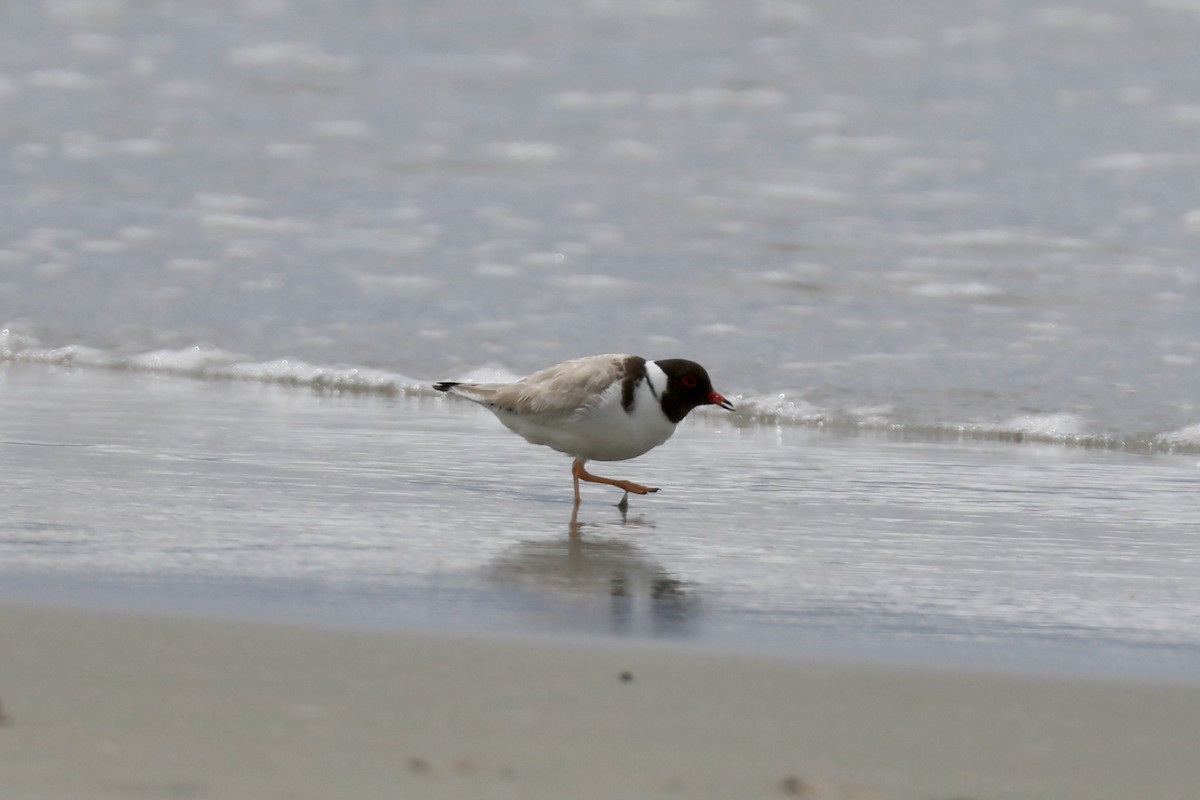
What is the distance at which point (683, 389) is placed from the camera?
673cm

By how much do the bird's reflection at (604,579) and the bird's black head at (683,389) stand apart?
79 centimetres

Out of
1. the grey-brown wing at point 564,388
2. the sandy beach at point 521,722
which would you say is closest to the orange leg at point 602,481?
the grey-brown wing at point 564,388

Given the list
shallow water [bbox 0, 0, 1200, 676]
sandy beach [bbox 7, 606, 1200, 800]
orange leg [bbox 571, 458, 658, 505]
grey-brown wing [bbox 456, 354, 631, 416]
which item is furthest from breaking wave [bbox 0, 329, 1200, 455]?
sandy beach [bbox 7, 606, 1200, 800]

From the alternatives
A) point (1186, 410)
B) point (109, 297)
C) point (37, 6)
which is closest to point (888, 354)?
point (1186, 410)

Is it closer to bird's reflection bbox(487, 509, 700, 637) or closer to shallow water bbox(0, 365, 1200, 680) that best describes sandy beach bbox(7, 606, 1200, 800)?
shallow water bbox(0, 365, 1200, 680)

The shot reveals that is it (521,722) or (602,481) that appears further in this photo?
(602,481)

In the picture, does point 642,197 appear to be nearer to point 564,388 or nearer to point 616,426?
point 564,388

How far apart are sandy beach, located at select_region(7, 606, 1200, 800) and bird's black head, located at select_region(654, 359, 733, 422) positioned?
2.61 metres

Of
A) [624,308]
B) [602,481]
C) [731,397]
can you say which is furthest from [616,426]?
[624,308]

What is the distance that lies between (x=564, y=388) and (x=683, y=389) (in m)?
0.46

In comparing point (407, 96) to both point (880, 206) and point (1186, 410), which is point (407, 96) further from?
point (1186, 410)

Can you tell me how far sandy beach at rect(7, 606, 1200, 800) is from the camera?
3.08m

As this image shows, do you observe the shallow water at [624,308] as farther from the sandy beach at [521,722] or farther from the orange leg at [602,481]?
the sandy beach at [521,722]

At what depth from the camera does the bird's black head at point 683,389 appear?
21.9ft
